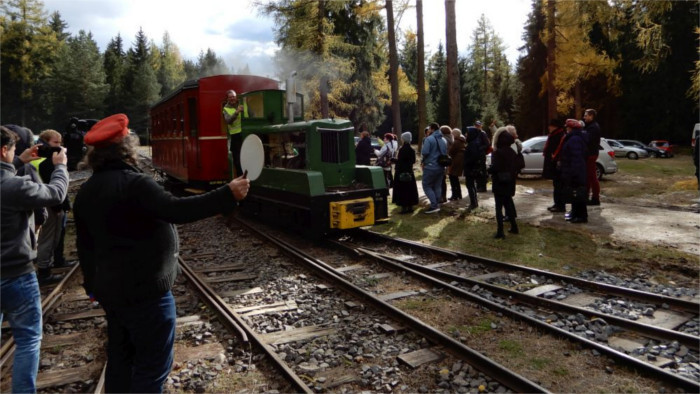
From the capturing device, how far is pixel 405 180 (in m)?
10.9

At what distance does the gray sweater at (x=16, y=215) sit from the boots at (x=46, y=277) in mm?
3840

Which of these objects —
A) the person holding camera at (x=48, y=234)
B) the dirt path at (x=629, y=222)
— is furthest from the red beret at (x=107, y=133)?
the dirt path at (x=629, y=222)

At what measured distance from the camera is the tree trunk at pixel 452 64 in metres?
13.2

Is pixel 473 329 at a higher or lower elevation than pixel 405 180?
lower

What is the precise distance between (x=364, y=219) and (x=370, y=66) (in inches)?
905

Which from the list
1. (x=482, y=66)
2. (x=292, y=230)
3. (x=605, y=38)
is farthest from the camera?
(x=482, y=66)

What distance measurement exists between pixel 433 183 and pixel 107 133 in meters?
8.93

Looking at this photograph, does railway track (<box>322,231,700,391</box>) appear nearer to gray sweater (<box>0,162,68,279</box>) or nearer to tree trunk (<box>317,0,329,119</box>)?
A: gray sweater (<box>0,162,68,279</box>)

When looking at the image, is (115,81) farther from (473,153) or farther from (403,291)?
(403,291)

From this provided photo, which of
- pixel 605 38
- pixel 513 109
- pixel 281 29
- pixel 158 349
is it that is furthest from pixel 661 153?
pixel 158 349

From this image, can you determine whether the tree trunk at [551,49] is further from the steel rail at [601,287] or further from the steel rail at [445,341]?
the steel rail at [445,341]

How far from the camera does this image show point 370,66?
29672mm

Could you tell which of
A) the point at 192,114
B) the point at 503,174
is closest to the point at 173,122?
the point at 192,114

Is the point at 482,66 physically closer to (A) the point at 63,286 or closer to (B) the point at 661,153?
(B) the point at 661,153
